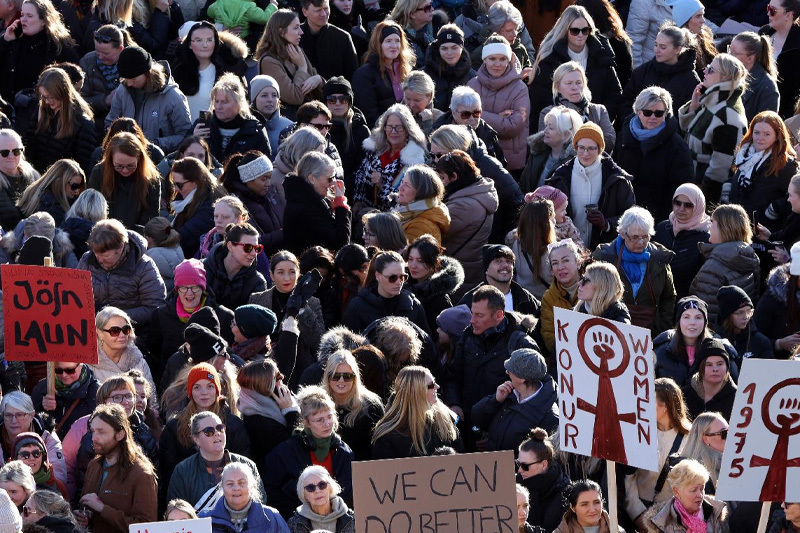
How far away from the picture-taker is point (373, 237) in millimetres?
13047

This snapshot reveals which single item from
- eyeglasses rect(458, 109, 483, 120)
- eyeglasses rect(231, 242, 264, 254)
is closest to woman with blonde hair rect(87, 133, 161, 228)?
eyeglasses rect(231, 242, 264, 254)

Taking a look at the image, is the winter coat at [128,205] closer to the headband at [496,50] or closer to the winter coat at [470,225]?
the winter coat at [470,225]

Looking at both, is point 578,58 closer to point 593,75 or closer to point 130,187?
point 593,75

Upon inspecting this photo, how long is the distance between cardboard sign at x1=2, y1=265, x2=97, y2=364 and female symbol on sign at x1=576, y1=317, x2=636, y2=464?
3.18 m

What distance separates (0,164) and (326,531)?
5180 mm

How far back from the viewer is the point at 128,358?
11.9m

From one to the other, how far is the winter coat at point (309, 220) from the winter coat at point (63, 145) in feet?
7.58

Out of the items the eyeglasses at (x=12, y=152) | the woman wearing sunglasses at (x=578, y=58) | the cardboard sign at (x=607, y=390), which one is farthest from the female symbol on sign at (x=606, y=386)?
the woman wearing sunglasses at (x=578, y=58)

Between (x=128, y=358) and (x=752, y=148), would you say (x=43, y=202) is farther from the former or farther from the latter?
(x=752, y=148)

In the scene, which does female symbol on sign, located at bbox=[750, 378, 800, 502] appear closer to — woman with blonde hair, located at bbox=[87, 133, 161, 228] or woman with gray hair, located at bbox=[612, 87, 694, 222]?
woman with gray hair, located at bbox=[612, 87, 694, 222]

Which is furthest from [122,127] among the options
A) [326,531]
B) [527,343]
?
[326,531]

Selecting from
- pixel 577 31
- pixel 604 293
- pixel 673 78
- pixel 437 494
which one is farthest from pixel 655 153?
pixel 437 494

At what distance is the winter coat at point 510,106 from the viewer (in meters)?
15.4

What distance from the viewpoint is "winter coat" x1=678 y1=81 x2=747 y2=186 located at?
1507 centimetres
